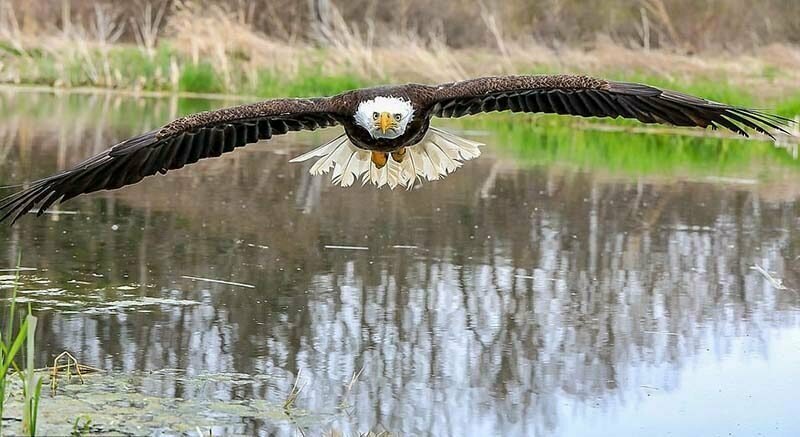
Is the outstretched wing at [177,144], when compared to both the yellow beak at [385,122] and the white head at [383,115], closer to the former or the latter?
the white head at [383,115]

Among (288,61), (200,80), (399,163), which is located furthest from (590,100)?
(200,80)

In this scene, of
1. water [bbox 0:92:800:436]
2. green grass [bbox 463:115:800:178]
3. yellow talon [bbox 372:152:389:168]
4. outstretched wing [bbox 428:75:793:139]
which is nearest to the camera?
water [bbox 0:92:800:436]

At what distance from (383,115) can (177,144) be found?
100cm

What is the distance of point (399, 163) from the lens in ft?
25.7

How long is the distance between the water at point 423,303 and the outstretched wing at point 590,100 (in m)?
1.05

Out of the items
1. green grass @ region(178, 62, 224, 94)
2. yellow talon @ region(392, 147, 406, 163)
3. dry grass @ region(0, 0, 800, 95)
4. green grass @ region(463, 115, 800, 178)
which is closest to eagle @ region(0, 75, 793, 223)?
yellow talon @ region(392, 147, 406, 163)

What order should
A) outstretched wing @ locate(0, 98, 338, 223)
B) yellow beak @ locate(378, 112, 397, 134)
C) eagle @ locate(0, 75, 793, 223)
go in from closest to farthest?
outstretched wing @ locate(0, 98, 338, 223) → eagle @ locate(0, 75, 793, 223) → yellow beak @ locate(378, 112, 397, 134)

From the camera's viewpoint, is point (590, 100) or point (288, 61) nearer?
point (590, 100)

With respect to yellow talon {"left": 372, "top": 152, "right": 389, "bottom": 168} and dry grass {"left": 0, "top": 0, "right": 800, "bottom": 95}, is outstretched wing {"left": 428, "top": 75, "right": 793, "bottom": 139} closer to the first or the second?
yellow talon {"left": 372, "top": 152, "right": 389, "bottom": 168}

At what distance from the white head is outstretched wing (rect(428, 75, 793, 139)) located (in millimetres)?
189

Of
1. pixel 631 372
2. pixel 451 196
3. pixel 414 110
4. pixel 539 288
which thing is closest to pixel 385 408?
pixel 631 372

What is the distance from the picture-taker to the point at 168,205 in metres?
10.3

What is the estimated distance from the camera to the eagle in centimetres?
646

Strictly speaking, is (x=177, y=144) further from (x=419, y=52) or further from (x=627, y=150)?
(x=419, y=52)
